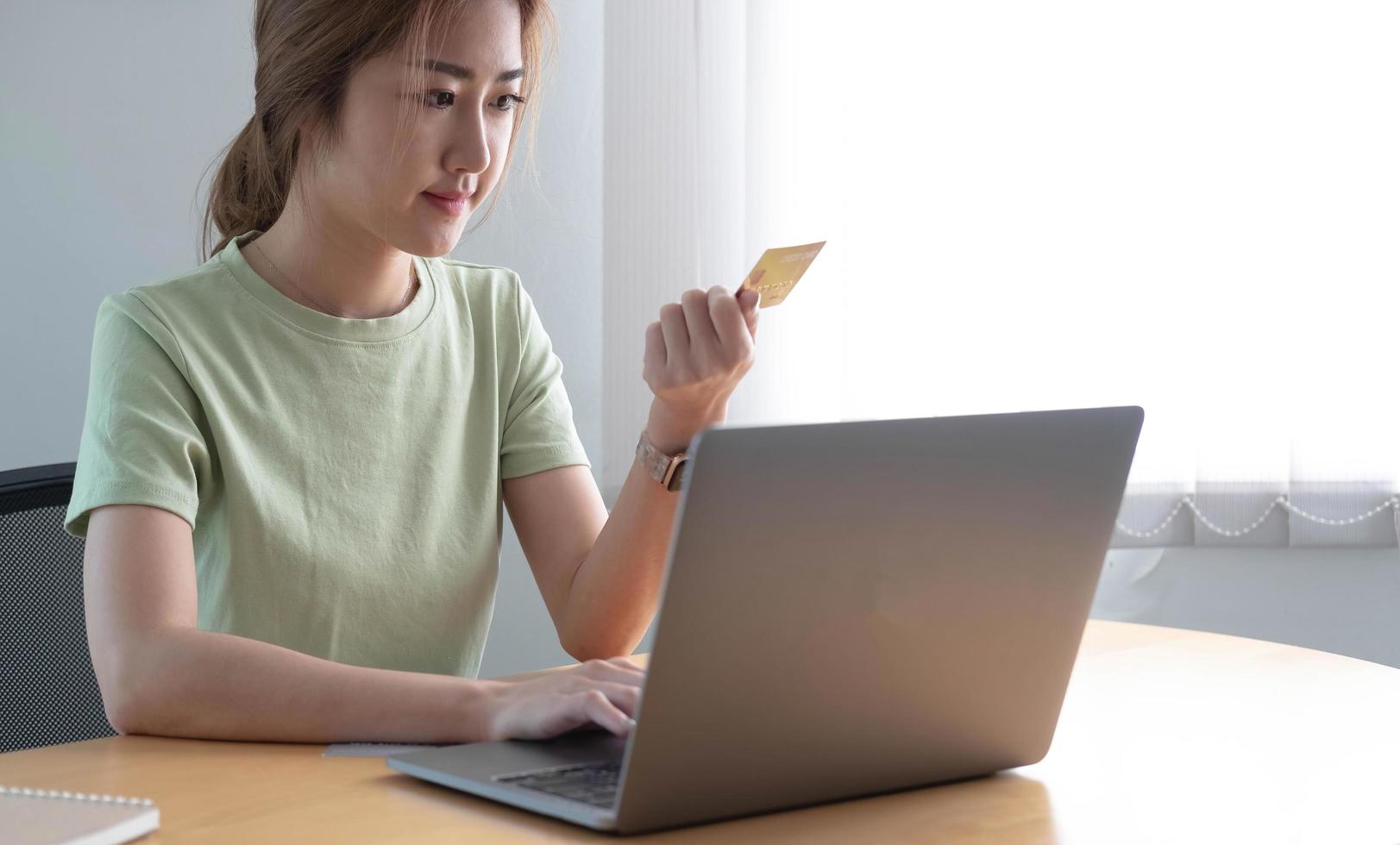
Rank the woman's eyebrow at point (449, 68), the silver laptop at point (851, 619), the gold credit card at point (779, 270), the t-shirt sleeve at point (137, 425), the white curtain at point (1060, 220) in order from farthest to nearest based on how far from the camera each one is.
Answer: the white curtain at point (1060, 220)
the woman's eyebrow at point (449, 68)
the t-shirt sleeve at point (137, 425)
the gold credit card at point (779, 270)
the silver laptop at point (851, 619)

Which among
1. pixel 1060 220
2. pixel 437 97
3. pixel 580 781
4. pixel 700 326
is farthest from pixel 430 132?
pixel 1060 220

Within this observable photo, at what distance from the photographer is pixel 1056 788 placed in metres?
0.71

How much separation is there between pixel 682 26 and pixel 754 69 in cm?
13

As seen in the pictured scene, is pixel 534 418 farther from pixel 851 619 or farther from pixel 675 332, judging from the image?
pixel 851 619

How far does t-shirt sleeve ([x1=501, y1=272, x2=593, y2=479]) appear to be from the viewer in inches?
51.7

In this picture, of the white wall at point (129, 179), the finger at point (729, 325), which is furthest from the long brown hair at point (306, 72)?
the white wall at point (129, 179)

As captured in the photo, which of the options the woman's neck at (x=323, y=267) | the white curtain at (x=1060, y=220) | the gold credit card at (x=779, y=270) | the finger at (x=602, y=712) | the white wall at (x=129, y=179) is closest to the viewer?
the finger at (x=602, y=712)

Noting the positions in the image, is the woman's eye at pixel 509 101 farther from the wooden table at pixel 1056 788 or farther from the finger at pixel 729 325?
the wooden table at pixel 1056 788

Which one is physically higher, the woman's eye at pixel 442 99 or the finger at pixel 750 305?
the woman's eye at pixel 442 99

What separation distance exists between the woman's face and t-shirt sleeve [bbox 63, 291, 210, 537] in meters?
0.20

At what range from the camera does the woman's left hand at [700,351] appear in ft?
3.28

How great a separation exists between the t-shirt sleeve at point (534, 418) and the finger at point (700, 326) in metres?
0.32

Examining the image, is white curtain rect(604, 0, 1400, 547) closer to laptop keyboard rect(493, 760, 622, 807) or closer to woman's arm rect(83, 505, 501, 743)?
woman's arm rect(83, 505, 501, 743)

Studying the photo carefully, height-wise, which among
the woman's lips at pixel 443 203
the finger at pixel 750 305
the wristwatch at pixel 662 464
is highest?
the woman's lips at pixel 443 203
